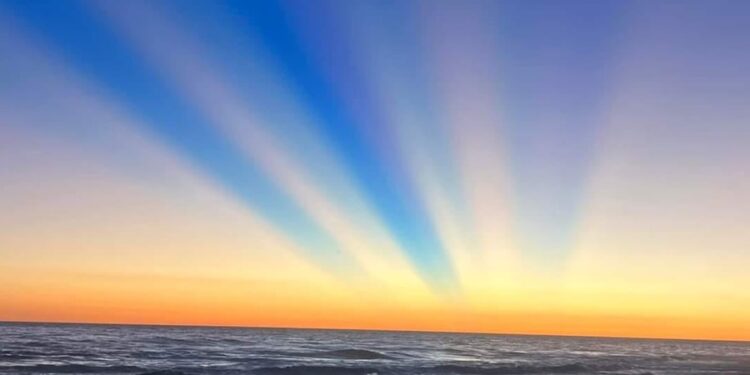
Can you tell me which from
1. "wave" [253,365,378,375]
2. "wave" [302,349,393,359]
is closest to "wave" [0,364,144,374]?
"wave" [253,365,378,375]

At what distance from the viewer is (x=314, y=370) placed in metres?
39.6

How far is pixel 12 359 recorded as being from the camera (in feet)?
127

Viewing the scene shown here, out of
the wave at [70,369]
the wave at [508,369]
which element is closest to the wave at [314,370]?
the wave at [508,369]

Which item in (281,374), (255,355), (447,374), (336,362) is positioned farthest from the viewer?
(255,355)

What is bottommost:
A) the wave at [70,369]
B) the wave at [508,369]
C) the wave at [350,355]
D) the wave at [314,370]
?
the wave at [70,369]

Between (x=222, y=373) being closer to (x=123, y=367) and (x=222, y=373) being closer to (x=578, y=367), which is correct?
(x=123, y=367)

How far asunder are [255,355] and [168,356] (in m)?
7.14

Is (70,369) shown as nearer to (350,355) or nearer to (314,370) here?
(314,370)

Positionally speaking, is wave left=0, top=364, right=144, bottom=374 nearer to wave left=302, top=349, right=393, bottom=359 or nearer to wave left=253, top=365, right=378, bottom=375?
wave left=253, top=365, right=378, bottom=375

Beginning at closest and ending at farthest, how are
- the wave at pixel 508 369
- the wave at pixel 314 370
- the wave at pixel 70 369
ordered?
the wave at pixel 70 369 → the wave at pixel 314 370 → the wave at pixel 508 369

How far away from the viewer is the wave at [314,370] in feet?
124

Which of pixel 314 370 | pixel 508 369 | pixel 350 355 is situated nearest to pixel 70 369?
pixel 314 370

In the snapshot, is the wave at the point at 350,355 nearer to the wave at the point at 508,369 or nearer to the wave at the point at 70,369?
the wave at the point at 508,369

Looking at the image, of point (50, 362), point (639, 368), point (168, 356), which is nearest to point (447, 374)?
point (639, 368)
